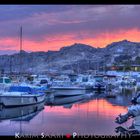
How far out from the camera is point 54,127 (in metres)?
4.71

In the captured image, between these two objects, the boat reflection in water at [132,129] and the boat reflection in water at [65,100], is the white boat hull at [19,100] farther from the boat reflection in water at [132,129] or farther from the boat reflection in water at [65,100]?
the boat reflection in water at [132,129]

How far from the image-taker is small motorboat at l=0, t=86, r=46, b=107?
7363 mm

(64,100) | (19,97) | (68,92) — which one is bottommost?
(64,100)

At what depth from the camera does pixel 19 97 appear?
7.59m

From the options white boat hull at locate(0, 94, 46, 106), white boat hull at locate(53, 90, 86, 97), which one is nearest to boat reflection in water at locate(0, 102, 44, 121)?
white boat hull at locate(0, 94, 46, 106)

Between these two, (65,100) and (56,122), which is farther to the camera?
(65,100)

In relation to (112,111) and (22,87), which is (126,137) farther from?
(22,87)

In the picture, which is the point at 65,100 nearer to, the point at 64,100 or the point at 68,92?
the point at 64,100

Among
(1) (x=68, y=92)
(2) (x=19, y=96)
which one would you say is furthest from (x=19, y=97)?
(1) (x=68, y=92)

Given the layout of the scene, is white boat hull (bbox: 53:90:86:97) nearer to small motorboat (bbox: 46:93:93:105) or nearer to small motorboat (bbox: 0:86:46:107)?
small motorboat (bbox: 46:93:93:105)

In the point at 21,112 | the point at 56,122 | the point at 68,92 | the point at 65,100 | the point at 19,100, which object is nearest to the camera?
the point at 56,122

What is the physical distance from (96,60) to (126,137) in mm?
1671

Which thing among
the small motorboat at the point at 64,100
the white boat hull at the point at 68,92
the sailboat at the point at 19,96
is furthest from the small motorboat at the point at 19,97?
the white boat hull at the point at 68,92

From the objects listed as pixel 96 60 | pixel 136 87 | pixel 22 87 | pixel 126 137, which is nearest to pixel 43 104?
pixel 22 87
